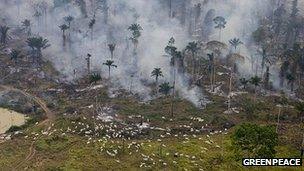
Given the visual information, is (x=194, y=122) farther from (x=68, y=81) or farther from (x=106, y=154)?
(x=68, y=81)

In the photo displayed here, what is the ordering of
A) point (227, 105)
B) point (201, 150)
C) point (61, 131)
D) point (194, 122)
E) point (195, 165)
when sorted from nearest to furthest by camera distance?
point (195, 165)
point (201, 150)
point (61, 131)
point (194, 122)
point (227, 105)

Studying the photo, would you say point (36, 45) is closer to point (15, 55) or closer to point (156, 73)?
point (15, 55)

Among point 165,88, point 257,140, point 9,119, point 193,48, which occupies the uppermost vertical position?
point 193,48

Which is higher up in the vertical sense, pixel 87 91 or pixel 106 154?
pixel 87 91

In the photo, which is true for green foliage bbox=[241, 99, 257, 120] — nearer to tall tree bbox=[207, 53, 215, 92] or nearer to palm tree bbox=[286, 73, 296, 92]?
tall tree bbox=[207, 53, 215, 92]

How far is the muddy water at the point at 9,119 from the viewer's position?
145900 millimetres

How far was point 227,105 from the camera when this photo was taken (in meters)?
163

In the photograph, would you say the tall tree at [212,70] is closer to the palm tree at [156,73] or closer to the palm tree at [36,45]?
the palm tree at [156,73]

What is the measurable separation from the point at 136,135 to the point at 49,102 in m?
38.5

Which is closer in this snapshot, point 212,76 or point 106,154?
point 106,154

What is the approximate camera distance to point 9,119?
152 m

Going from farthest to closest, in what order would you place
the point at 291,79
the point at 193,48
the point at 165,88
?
the point at 193,48, the point at 291,79, the point at 165,88

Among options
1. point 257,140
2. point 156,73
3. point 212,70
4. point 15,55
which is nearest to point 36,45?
point 15,55

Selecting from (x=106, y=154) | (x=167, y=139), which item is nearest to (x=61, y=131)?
(x=106, y=154)
